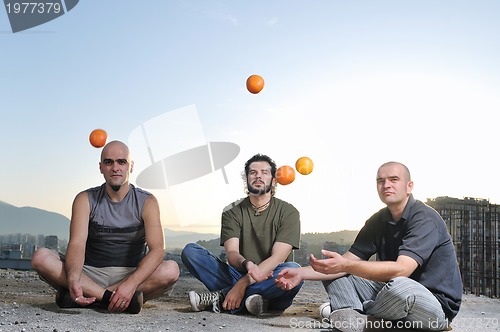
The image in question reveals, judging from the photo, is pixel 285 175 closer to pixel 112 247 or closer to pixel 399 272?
pixel 112 247

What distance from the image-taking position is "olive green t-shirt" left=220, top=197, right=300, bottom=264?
4.43m

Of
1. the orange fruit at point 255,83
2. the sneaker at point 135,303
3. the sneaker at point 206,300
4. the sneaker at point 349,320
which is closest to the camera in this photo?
the sneaker at point 349,320

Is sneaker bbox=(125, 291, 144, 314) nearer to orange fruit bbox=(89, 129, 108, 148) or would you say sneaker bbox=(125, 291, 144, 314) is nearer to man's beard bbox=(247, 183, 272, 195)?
man's beard bbox=(247, 183, 272, 195)

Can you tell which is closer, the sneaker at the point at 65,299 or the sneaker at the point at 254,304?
the sneaker at the point at 254,304

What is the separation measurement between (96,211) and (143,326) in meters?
1.05

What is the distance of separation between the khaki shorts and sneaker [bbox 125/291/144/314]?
0.90ft

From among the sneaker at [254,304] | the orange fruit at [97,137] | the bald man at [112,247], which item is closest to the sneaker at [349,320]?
the sneaker at [254,304]

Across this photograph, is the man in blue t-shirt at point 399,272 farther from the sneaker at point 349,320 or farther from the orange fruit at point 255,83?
the orange fruit at point 255,83

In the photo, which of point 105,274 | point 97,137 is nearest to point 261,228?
point 105,274

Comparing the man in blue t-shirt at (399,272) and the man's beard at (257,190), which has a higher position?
the man's beard at (257,190)

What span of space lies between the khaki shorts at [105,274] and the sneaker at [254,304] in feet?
3.37

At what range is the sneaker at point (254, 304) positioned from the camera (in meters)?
4.28

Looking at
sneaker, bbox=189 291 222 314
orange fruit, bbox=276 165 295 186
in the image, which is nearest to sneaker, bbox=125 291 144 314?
sneaker, bbox=189 291 222 314

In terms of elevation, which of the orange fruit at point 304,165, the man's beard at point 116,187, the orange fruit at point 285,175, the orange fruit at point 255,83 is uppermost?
the orange fruit at point 255,83
